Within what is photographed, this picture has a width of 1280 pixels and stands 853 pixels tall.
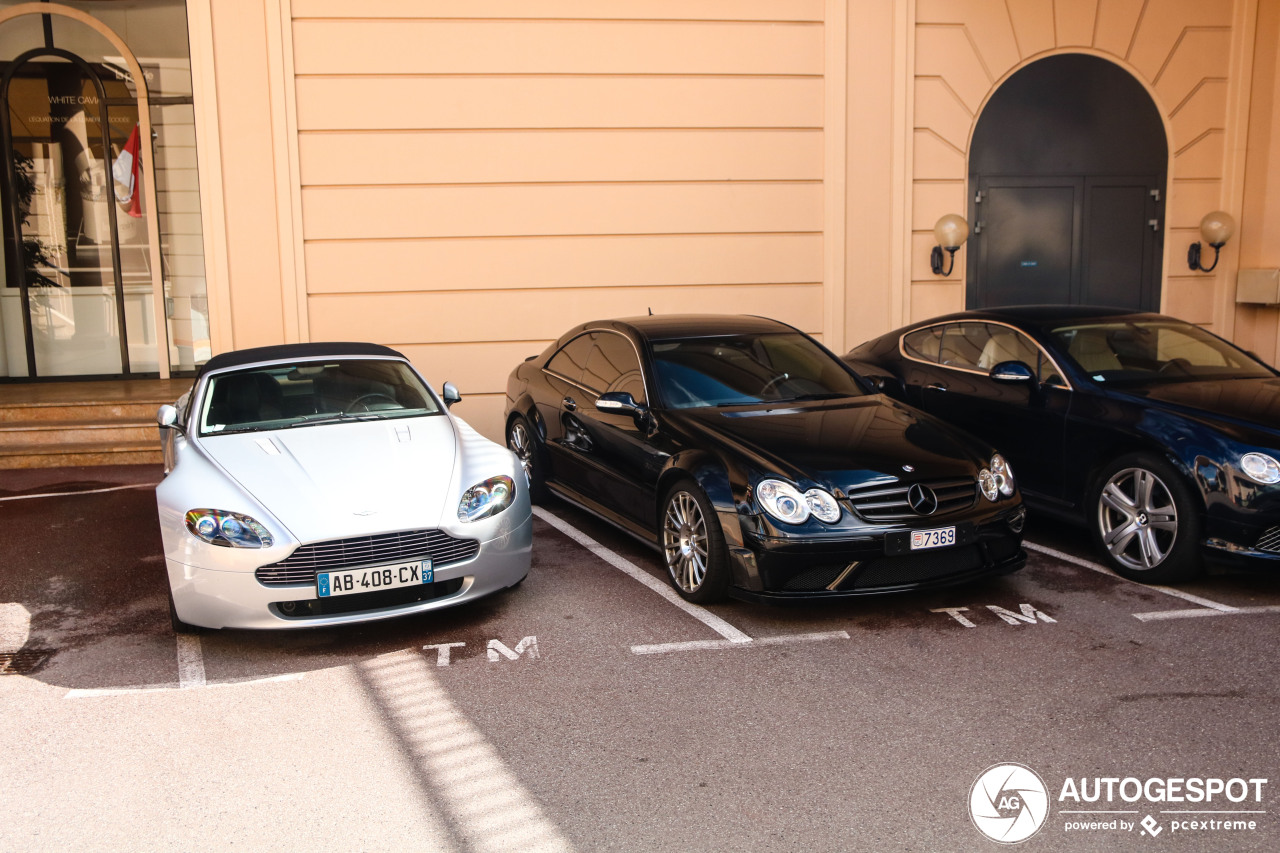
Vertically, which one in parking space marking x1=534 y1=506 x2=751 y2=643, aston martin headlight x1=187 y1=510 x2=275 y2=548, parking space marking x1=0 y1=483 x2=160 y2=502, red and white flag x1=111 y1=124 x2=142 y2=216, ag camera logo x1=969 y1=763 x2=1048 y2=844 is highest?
red and white flag x1=111 y1=124 x2=142 y2=216

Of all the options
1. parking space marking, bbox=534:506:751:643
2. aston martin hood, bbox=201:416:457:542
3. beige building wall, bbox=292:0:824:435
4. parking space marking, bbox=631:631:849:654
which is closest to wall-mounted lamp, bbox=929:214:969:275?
beige building wall, bbox=292:0:824:435

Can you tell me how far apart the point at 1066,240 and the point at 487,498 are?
804 cm

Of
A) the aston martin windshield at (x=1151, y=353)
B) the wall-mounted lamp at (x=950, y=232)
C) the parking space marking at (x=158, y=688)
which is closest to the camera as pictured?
the parking space marking at (x=158, y=688)

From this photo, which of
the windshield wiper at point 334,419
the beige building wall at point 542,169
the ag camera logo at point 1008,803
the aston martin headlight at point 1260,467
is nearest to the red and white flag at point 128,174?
the beige building wall at point 542,169

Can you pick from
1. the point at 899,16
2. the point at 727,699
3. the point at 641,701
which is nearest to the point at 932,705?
the point at 727,699

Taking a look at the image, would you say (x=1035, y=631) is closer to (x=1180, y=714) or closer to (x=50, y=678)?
(x=1180, y=714)

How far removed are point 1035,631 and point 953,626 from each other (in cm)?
38

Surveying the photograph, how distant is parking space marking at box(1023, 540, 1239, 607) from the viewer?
532cm

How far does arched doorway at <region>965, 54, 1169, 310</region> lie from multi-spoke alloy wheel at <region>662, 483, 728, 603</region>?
21.2 feet

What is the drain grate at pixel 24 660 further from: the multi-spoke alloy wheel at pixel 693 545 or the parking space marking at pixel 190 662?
the multi-spoke alloy wheel at pixel 693 545

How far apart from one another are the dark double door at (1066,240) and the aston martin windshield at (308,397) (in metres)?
6.82

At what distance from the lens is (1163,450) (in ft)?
18.2

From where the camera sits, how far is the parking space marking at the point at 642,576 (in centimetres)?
510

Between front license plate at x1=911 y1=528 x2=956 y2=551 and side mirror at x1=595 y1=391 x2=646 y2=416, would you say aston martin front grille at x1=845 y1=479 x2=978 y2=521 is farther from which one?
side mirror at x1=595 y1=391 x2=646 y2=416
